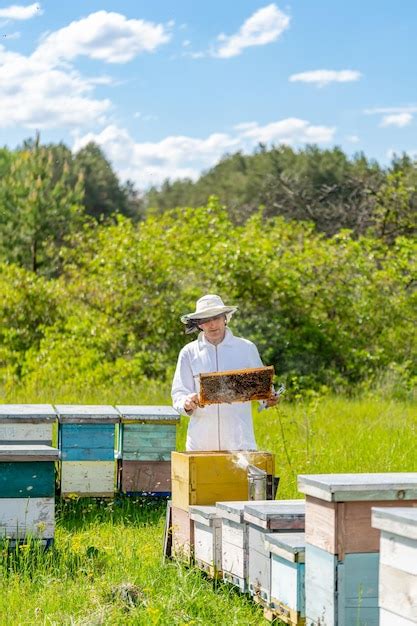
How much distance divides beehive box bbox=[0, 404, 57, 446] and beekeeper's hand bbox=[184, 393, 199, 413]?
6.84 ft

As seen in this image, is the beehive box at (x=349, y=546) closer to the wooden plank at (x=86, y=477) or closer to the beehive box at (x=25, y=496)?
the beehive box at (x=25, y=496)

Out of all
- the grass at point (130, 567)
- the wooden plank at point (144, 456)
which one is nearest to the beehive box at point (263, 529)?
the grass at point (130, 567)

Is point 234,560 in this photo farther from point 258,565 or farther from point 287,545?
point 287,545

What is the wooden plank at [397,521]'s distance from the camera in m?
3.64

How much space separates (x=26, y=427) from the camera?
8.31m

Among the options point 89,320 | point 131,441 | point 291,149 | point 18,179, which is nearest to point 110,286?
point 89,320

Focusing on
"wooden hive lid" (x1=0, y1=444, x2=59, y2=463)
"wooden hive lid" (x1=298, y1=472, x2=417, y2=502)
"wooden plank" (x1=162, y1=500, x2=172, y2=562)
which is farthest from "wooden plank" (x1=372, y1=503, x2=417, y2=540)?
"wooden hive lid" (x1=0, y1=444, x2=59, y2=463)

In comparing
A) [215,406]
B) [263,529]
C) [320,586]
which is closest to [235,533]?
[263,529]

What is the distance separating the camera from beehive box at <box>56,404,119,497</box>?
8.47m

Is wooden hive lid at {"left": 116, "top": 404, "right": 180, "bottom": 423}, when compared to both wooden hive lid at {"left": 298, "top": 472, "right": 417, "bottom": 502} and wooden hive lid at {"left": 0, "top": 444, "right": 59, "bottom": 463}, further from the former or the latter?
wooden hive lid at {"left": 298, "top": 472, "right": 417, "bottom": 502}

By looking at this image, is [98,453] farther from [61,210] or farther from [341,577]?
[61,210]

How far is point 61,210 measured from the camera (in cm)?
2400

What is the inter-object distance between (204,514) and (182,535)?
535 mm

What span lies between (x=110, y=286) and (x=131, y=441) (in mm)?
7834
